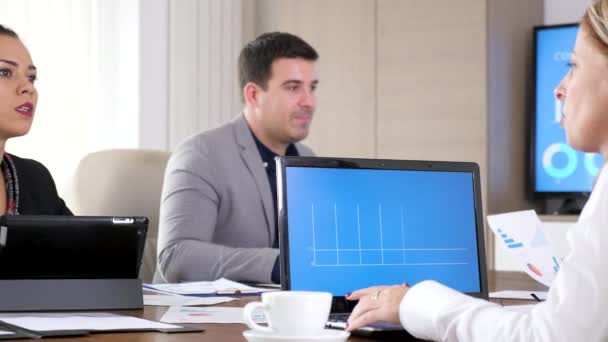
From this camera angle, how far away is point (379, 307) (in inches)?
52.0

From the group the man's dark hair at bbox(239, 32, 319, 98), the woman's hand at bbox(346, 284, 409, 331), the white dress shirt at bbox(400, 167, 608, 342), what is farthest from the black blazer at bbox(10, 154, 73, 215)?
the white dress shirt at bbox(400, 167, 608, 342)

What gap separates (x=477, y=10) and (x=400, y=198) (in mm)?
3128

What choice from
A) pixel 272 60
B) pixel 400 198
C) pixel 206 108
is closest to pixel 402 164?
pixel 400 198

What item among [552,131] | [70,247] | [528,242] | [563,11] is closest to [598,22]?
[528,242]

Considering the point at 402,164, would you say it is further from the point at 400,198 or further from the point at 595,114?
the point at 595,114

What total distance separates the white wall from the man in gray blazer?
2081 mm

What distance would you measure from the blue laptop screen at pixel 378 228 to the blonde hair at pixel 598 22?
1.70 ft

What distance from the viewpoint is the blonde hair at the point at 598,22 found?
1.17 m

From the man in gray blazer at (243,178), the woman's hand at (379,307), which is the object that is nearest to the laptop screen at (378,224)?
the woman's hand at (379,307)

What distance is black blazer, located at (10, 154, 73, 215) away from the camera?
8.41 feet

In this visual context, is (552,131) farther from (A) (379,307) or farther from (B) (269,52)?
(A) (379,307)

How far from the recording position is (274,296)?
1131mm

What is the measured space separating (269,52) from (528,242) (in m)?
1.50

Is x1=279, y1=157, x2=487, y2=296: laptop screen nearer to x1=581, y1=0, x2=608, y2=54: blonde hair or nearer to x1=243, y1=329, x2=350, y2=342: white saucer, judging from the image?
x1=243, y1=329, x2=350, y2=342: white saucer
